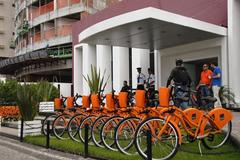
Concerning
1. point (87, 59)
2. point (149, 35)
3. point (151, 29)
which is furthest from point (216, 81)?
point (87, 59)

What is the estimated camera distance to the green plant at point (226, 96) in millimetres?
14621

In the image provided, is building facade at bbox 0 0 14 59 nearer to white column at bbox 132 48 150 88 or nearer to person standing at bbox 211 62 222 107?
white column at bbox 132 48 150 88

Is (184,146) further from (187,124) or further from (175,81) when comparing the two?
(175,81)

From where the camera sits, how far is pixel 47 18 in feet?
144

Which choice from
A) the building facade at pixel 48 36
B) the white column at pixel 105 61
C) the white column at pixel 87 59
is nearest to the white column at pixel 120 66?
the white column at pixel 105 61

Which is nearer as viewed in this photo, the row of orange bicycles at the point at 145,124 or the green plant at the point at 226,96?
the row of orange bicycles at the point at 145,124

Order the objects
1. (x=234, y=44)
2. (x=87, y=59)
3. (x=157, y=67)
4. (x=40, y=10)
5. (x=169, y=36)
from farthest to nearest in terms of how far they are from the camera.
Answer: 1. (x=40, y=10)
2. (x=87, y=59)
3. (x=157, y=67)
4. (x=169, y=36)
5. (x=234, y=44)

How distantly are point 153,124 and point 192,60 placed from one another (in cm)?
1206

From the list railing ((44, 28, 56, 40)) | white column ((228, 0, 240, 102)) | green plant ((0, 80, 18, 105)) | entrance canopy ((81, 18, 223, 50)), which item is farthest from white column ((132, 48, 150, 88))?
railing ((44, 28, 56, 40))

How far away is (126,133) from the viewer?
329 inches

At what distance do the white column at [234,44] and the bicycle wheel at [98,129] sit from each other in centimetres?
791

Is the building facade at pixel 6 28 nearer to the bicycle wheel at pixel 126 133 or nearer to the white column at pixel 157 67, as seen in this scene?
the white column at pixel 157 67

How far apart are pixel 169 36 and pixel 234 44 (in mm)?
2819

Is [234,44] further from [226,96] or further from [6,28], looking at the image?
[6,28]
